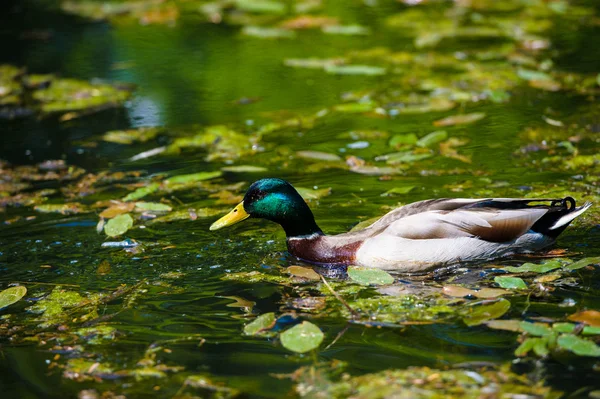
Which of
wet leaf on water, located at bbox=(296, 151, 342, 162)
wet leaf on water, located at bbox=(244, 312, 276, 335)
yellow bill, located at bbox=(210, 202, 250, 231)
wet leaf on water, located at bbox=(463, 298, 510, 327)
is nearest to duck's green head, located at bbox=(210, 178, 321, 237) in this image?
yellow bill, located at bbox=(210, 202, 250, 231)

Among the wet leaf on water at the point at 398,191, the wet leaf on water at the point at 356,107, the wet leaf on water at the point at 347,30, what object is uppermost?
the wet leaf on water at the point at 347,30

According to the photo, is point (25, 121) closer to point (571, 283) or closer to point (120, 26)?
point (120, 26)

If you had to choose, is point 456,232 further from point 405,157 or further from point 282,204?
point 405,157

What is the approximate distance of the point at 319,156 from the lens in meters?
7.44

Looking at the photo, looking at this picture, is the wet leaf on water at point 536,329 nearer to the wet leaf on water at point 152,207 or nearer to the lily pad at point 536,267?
the lily pad at point 536,267

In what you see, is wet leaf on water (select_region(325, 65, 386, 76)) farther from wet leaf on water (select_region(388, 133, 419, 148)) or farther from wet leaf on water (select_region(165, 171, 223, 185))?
wet leaf on water (select_region(165, 171, 223, 185))

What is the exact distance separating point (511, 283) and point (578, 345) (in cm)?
80

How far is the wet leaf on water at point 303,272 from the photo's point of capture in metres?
5.39

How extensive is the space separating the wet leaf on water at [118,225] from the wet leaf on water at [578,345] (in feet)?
10.5

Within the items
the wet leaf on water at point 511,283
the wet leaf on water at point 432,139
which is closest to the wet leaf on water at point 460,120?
the wet leaf on water at point 432,139

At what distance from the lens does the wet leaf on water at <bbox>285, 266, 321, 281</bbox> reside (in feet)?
17.7

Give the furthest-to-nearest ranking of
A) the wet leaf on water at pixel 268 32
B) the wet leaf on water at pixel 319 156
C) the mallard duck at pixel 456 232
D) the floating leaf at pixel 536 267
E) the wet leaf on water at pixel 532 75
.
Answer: the wet leaf on water at pixel 268 32 < the wet leaf on water at pixel 532 75 < the wet leaf on water at pixel 319 156 < the mallard duck at pixel 456 232 < the floating leaf at pixel 536 267

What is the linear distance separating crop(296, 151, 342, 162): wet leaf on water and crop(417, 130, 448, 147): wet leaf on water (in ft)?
2.37

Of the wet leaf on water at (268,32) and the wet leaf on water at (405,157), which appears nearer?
the wet leaf on water at (405,157)
